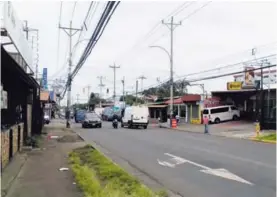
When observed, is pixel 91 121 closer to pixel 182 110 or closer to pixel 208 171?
pixel 182 110

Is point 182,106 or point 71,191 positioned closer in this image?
point 71,191

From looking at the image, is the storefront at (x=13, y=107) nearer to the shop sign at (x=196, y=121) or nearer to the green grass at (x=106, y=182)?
the green grass at (x=106, y=182)

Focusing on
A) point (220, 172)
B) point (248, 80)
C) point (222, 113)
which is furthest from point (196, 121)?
point (220, 172)

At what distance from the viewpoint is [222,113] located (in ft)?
176

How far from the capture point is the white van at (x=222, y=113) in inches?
2065

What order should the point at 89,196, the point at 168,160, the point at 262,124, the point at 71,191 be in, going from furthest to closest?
the point at 262,124 → the point at 168,160 → the point at 71,191 → the point at 89,196

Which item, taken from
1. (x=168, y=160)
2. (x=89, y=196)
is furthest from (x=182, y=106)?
(x=89, y=196)

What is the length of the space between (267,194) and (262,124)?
3169 centimetres

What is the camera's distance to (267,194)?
32.6 ft

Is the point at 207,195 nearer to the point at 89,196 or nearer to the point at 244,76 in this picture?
the point at 89,196

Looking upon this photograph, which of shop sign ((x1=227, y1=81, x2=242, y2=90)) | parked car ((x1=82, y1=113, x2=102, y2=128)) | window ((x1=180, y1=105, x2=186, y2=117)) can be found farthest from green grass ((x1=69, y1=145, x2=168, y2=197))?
window ((x1=180, y1=105, x2=186, y2=117))

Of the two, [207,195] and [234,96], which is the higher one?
[234,96]

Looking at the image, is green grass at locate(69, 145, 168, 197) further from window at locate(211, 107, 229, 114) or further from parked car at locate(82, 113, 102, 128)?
window at locate(211, 107, 229, 114)

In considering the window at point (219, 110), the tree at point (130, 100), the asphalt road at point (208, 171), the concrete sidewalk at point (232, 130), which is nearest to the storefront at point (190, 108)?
the window at point (219, 110)
